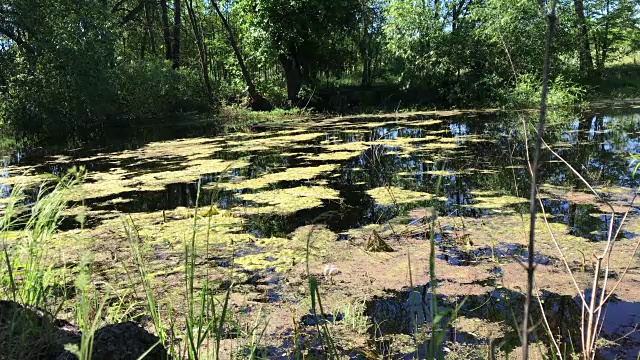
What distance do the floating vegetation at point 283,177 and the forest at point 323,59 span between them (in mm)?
7963

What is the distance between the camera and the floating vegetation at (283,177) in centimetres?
496

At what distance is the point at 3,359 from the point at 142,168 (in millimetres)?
5359

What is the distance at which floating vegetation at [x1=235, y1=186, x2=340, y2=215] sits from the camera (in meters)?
3.94

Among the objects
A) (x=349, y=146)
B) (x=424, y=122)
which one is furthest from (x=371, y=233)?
(x=424, y=122)

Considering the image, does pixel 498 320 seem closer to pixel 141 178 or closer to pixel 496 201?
pixel 496 201

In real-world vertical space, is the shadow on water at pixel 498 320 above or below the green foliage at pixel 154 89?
below

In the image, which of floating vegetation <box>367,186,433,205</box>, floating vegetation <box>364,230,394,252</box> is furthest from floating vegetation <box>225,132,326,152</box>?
floating vegetation <box>364,230,394,252</box>

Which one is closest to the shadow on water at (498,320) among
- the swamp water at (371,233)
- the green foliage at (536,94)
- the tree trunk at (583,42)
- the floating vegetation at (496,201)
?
the swamp water at (371,233)

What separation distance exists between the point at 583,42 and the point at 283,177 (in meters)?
15.6

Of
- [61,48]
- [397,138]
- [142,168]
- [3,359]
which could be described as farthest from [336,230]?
[61,48]

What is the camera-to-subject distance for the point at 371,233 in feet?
10.4

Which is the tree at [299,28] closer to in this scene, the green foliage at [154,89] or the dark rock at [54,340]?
the green foliage at [154,89]

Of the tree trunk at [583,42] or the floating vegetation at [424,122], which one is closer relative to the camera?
the floating vegetation at [424,122]

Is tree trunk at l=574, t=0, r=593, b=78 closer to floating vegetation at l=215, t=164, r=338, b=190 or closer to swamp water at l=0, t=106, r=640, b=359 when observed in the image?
swamp water at l=0, t=106, r=640, b=359
